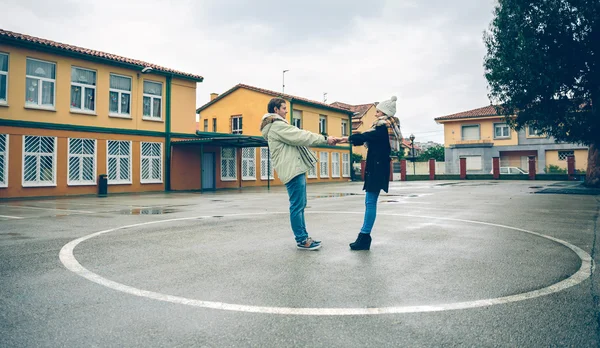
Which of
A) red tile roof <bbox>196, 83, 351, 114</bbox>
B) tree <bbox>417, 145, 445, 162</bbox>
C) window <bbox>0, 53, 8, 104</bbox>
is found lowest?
tree <bbox>417, 145, 445, 162</bbox>

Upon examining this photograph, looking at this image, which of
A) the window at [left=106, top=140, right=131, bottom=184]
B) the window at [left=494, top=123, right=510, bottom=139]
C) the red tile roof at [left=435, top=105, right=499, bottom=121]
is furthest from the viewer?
the red tile roof at [left=435, top=105, right=499, bottom=121]

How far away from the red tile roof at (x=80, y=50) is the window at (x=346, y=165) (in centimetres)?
1910

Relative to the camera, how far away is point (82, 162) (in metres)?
19.5

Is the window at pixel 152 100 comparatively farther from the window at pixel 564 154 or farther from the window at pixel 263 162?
the window at pixel 564 154

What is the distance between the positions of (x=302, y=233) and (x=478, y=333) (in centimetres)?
283

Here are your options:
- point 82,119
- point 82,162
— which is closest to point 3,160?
point 82,162

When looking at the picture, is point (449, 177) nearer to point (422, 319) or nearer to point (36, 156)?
point (36, 156)

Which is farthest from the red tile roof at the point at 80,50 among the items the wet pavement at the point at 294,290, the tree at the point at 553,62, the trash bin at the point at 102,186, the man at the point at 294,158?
the man at the point at 294,158

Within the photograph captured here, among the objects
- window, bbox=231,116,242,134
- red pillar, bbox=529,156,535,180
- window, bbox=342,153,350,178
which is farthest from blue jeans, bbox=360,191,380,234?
red pillar, bbox=529,156,535,180

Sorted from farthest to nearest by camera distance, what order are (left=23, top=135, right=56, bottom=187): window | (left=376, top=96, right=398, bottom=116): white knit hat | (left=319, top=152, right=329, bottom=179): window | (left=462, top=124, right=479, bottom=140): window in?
(left=462, top=124, right=479, bottom=140): window, (left=319, top=152, right=329, bottom=179): window, (left=23, top=135, right=56, bottom=187): window, (left=376, top=96, right=398, bottom=116): white knit hat

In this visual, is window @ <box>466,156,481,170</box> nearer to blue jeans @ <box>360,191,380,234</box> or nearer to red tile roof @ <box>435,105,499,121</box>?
red tile roof @ <box>435,105,499,121</box>

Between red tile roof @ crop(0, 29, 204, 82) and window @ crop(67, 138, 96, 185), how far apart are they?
411 cm

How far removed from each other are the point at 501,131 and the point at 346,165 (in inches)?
733

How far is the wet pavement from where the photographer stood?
98.9 inches
